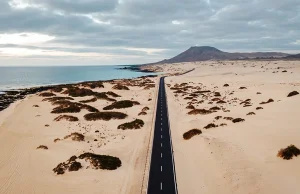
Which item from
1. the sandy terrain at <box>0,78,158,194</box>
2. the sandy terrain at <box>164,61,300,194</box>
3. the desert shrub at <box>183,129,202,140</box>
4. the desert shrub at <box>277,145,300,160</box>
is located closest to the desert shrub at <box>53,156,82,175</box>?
the sandy terrain at <box>0,78,158,194</box>

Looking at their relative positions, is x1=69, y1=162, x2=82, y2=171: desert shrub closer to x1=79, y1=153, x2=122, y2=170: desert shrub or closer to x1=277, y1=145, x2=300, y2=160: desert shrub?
x1=79, y1=153, x2=122, y2=170: desert shrub

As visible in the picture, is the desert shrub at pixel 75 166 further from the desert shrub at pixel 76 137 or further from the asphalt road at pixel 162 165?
the desert shrub at pixel 76 137

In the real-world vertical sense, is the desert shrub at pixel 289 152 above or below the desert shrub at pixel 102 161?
above

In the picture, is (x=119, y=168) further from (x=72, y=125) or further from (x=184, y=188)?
(x=72, y=125)

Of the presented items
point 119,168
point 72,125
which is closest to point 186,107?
point 72,125

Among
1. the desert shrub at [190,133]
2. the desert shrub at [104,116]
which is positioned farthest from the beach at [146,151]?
the desert shrub at [190,133]

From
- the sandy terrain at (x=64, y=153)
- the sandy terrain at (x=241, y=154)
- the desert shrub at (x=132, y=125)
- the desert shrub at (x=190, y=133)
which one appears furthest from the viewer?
the desert shrub at (x=132, y=125)
